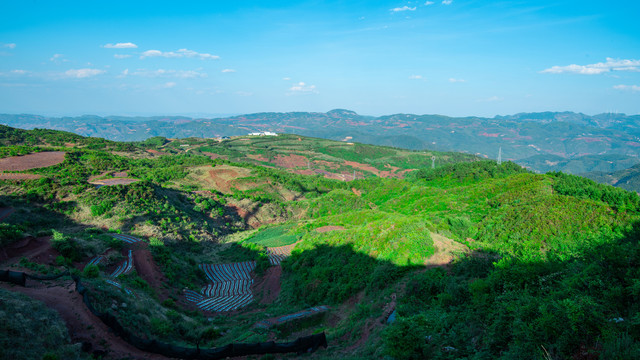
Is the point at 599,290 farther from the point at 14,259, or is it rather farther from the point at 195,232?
the point at 195,232

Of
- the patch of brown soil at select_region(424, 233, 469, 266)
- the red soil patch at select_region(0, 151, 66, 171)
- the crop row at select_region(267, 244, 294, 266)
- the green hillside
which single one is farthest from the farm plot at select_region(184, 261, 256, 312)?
the red soil patch at select_region(0, 151, 66, 171)

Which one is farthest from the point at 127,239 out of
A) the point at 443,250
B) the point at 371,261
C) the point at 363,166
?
the point at 363,166

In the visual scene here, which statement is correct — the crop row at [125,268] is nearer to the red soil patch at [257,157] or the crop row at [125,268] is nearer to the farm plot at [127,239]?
the farm plot at [127,239]

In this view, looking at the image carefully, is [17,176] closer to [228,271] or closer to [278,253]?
[228,271]

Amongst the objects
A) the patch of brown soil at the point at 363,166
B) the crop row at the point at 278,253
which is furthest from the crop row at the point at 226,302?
the patch of brown soil at the point at 363,166

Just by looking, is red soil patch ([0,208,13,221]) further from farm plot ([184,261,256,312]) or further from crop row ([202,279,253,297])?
crop row ([202,279,253,297])
